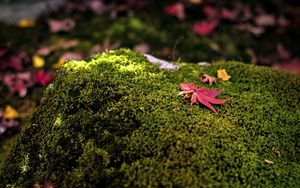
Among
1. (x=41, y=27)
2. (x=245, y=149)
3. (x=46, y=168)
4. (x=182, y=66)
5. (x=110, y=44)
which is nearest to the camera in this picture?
(x=245, y=149)

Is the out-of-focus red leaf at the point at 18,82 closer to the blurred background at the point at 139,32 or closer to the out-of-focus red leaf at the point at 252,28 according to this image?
the blurred background at the point at 139,32

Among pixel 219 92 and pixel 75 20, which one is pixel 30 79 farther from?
pixel 219 92

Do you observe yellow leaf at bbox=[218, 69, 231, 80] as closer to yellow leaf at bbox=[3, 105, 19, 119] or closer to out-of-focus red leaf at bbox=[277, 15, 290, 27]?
yellow leaf at bbox=[3, 105, 19, 119]

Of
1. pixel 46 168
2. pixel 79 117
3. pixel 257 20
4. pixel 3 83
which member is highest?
pixel 79 117

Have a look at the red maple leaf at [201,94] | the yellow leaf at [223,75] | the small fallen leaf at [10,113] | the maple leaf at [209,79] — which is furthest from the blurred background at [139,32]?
the red maple leaf at [201,94]

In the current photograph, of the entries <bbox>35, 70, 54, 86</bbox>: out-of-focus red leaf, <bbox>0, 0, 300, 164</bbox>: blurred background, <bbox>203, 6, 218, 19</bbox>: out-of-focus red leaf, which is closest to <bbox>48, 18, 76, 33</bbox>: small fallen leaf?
<bbox>0, 0, 300, 164</bbox>: blurred background

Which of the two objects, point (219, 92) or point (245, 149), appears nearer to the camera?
point (245, 149)

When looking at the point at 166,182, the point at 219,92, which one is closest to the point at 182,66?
the point at 219,92

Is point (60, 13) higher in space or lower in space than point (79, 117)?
lower
